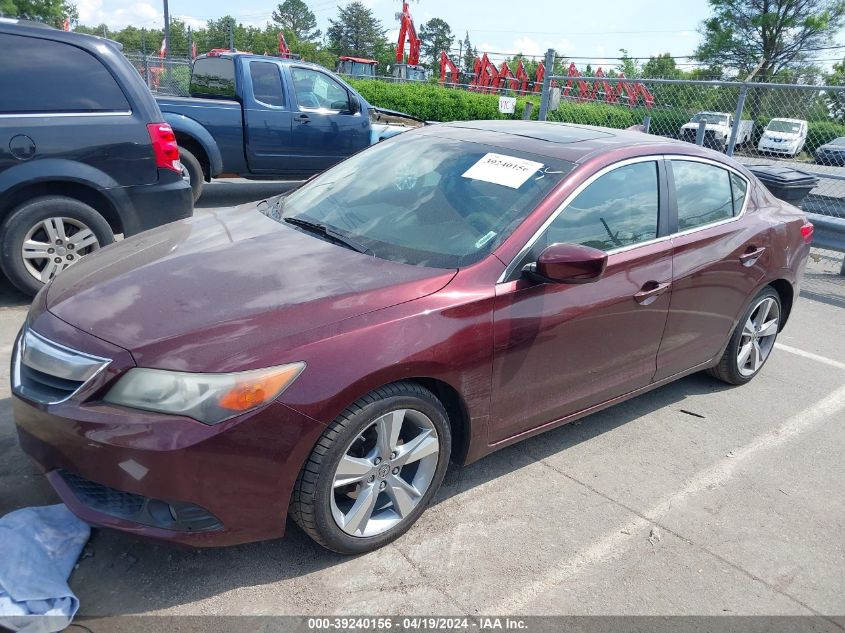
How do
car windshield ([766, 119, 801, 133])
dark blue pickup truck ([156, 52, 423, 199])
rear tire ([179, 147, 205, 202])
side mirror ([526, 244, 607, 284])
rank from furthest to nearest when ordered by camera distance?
car windshield ([766, 119, 801, 133]), dark blue pickup truck ([156, 52, 423, 199]), rear tire ([179, 147, 205, 202]), side mirror ([526, 244, 607, 284])

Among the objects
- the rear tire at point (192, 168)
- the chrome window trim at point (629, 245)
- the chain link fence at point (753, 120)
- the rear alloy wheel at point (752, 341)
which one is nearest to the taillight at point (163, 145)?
the rear tire at point (192, 168)

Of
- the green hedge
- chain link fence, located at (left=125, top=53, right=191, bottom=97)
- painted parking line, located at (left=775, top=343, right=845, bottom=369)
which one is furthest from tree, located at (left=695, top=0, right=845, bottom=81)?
painted parking line, located at (left=775, top=343, right=845, bottom=369)

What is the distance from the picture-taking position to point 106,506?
2449 millimetres

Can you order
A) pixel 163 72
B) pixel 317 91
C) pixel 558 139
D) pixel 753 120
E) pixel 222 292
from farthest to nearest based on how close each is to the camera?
1. pixel 163 72
2. pixel 753 120
3. pixel 317 91
4. pixel 558 139
5. pixel 222 292

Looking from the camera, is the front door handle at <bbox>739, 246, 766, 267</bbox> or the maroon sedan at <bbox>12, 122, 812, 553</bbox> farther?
the front door handle at <bbox>739, 246, 766, 267</bbox>

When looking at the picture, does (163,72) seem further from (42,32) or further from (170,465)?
(170,465)

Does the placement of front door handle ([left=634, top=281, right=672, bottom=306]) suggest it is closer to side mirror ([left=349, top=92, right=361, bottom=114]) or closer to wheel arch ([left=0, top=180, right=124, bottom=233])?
wheel arch ([left=0, top=180, right=124, bottom=233])

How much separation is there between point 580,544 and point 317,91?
309 inches

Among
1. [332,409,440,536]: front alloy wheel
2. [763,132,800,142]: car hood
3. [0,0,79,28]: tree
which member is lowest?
[332,409,440,536]: front alloy wheel

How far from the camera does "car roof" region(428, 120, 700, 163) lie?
3574 mm

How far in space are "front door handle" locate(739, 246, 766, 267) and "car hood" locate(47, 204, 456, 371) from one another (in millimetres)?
2187

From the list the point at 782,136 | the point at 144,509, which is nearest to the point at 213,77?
the point at 144,509

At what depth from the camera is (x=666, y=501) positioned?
339 cm

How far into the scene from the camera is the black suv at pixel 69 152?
4.91 m
